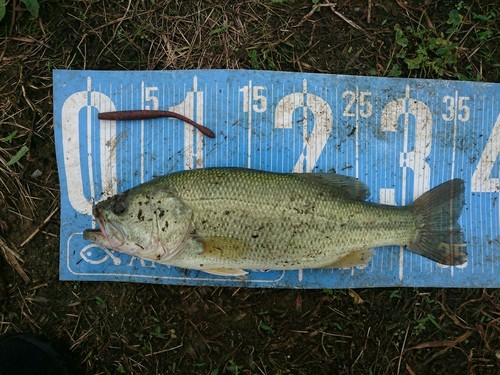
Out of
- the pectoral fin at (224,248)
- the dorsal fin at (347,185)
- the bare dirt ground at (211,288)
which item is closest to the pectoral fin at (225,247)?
the pectoral fin at (224,248)

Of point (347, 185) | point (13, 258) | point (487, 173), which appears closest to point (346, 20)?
point (347, 185)

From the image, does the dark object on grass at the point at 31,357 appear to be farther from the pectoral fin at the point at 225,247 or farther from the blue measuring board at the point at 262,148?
the pectoral fin at the point at 225,247

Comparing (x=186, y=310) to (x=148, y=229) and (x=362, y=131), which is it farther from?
(x=362, y=131)

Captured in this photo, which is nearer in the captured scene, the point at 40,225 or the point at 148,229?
the point at 148,229

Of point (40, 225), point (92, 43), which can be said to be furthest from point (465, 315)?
point (92, 43)

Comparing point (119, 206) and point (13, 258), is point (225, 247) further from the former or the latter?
point (13, 258)

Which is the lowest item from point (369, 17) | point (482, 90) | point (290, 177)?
point (290, 177)

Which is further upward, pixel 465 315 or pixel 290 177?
pixel 290 177

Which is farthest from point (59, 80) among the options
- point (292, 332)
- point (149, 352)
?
point (292, 332)
